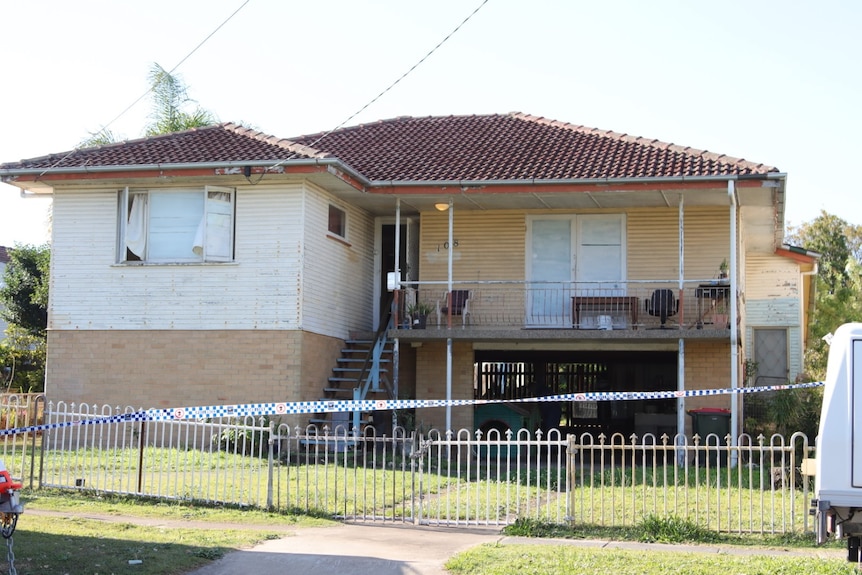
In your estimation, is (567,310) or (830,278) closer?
(567,310)

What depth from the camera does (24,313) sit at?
3148cm

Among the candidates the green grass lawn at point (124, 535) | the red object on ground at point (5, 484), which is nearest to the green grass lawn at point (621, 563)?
the green grass lawn at point (124, 535)

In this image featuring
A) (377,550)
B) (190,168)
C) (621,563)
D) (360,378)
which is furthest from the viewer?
(360,378)

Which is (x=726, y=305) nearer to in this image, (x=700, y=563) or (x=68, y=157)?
(x=700, y=563)

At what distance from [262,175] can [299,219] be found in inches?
38.5

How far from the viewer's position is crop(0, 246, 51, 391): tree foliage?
3128 cm

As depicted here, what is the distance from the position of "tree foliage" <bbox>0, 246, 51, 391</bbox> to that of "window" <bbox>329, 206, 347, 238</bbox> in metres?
13.4

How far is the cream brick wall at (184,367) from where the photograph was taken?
18.7m

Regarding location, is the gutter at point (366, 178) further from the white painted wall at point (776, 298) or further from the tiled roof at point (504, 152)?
the white painted wall at point (776, 298)

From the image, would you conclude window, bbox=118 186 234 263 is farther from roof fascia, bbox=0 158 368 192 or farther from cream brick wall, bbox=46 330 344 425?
cream brick wall, bbox=46 330 344 425

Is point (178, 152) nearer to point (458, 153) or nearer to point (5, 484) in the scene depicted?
point (458, 153)

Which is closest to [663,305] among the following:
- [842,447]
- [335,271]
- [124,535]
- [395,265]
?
[395,265]

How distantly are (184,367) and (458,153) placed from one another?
6732mm

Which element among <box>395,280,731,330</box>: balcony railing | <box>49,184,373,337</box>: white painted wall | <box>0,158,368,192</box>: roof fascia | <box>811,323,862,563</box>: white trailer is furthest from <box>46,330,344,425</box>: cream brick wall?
<box>811,323,862,563</box>: white trailer
